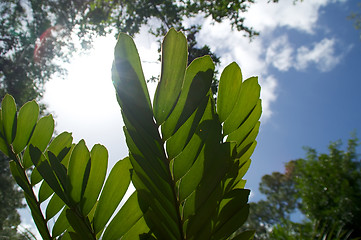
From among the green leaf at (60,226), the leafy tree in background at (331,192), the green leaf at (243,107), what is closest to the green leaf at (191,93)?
the green leaf at (243,107)

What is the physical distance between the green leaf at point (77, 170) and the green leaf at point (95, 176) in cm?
2

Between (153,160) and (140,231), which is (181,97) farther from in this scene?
(140,231)

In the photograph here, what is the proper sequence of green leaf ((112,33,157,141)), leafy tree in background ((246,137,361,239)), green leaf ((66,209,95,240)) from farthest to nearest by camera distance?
leafy tree in background ((246,137,361,239)) → green leaf ((66,209,95,240)) → green leaf ((112,33,157,141))

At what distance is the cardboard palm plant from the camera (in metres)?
0.44

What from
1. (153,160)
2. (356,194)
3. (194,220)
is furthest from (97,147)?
(356,194)

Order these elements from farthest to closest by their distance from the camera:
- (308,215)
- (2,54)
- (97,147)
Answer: (2,54)
(308,215)
(97,147)

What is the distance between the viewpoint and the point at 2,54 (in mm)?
12852

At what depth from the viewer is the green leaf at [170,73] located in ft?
1.43

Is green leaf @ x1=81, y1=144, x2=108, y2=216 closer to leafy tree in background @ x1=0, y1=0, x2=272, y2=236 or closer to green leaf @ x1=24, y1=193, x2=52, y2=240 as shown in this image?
green leaf @ x1=24, y1=193, x2=52, y2=240

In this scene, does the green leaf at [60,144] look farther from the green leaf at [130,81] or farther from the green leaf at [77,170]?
the green leaf at [130,81]

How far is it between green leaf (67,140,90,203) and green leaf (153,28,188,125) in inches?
7.0

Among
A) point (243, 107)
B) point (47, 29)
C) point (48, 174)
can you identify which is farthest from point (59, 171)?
point (47, 29)

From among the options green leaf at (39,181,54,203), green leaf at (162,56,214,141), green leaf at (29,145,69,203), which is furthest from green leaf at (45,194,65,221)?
green leaf at (162,56,214,141)

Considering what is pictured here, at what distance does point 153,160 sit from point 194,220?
0.50ft
